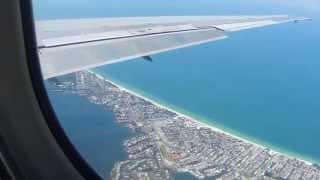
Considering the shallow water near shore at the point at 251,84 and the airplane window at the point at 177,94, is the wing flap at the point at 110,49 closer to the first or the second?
the airplane window at the point at 177,94

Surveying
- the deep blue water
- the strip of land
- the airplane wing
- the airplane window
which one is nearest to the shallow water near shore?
the airplane window

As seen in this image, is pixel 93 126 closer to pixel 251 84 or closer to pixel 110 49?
pixel 110 49

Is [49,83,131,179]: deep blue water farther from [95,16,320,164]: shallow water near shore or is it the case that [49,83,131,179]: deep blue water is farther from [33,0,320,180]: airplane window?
[95,16,320,164]: shallow water near shore

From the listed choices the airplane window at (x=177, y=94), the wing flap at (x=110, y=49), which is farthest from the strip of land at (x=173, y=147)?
the wing flap at (x=110, y=49)

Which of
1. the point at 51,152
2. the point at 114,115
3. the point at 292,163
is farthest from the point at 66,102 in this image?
the point at 51,152

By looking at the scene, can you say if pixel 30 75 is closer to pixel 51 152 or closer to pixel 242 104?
pixel 51 152

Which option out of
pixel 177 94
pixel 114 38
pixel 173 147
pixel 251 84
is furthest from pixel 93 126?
pixel 251 84
